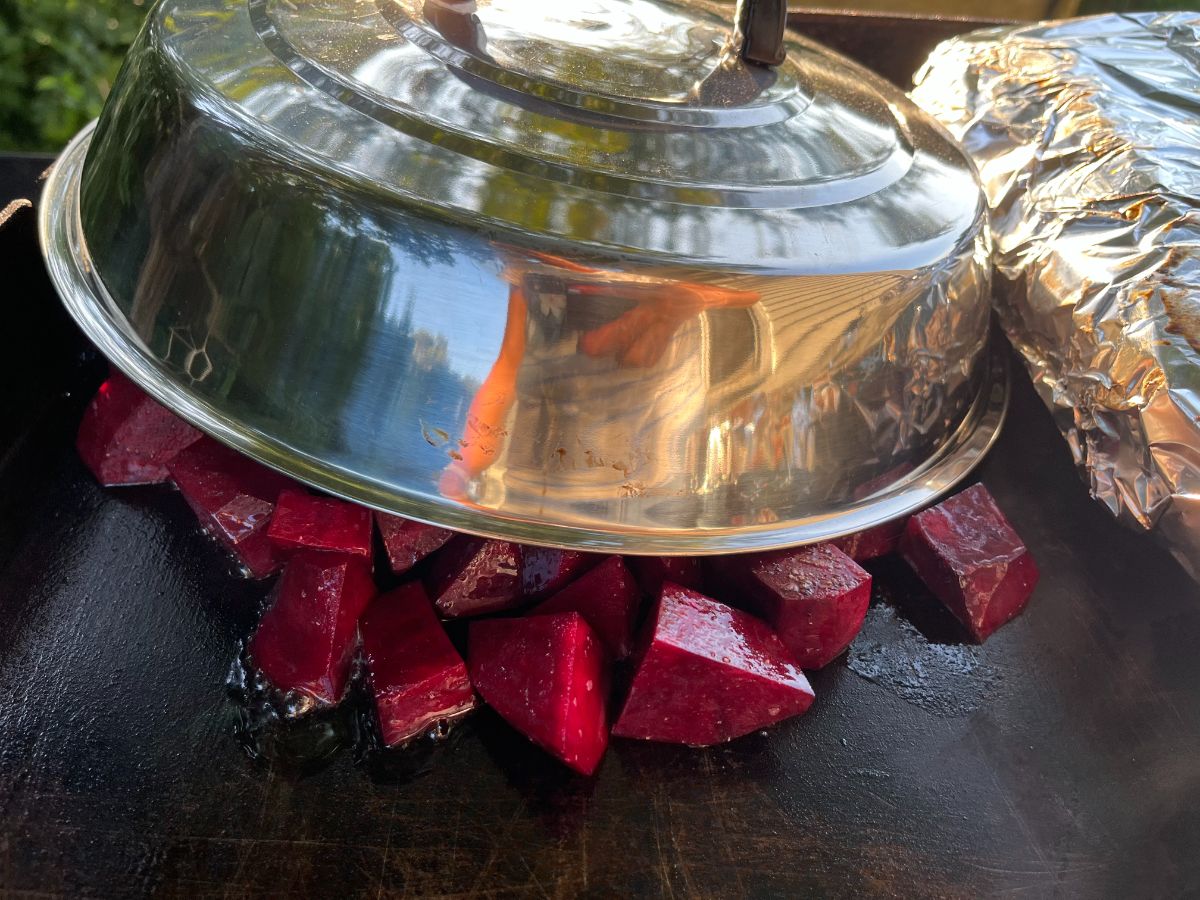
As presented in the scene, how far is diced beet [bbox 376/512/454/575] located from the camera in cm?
118

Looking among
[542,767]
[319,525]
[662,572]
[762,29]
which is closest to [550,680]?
[542,767]

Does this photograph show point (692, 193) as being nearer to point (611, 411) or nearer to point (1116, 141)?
point (611, 411)

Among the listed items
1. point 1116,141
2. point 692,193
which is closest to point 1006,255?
point 1116,141

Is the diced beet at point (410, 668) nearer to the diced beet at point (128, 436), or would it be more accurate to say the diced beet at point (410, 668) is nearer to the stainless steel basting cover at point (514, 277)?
the stainless steel basting cover at point (514, 277)

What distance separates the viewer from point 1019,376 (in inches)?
67.1

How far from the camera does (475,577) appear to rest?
120 cm

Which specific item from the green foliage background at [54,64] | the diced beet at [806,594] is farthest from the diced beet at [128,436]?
the green foliage background at [54,64]

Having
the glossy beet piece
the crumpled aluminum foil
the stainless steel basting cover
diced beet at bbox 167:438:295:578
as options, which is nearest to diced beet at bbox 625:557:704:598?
the stainless steel basting cover

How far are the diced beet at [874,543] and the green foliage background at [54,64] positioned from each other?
9.24ft

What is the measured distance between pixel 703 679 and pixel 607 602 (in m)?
0.17

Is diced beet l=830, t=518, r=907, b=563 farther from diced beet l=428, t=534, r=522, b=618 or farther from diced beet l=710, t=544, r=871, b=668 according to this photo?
diced beet l=428, t=534, r=522, b=618

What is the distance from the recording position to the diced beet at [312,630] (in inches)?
42.8

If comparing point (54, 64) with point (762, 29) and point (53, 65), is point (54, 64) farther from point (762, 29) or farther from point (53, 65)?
point (762, 29)

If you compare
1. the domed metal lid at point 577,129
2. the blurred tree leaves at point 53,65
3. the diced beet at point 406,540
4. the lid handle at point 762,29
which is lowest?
the blurred tree leaves at point 53,65
